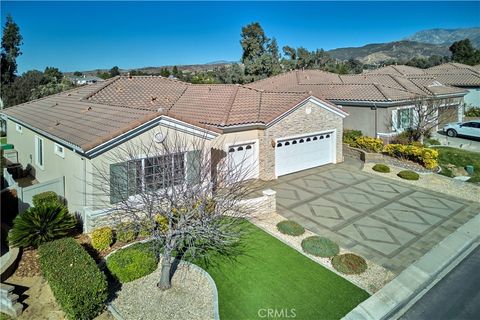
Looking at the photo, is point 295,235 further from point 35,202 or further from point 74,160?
point 35,202

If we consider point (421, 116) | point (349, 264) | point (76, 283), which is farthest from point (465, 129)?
point (76, 283)

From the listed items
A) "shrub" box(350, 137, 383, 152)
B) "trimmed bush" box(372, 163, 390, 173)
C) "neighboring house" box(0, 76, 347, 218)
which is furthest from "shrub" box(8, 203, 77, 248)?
"shrub" box(350, 137, 383, 152)

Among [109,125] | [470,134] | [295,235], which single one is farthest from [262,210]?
[470,134]

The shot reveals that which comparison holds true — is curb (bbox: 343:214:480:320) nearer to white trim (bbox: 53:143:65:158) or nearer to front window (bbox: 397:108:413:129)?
white trim (bbox: 53:143:65:158)

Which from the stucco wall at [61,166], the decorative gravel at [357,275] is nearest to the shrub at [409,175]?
the decorative gravel at [357,275]

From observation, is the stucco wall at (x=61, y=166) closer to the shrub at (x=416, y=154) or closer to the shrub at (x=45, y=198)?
the shrub at (x=45, y=198)
